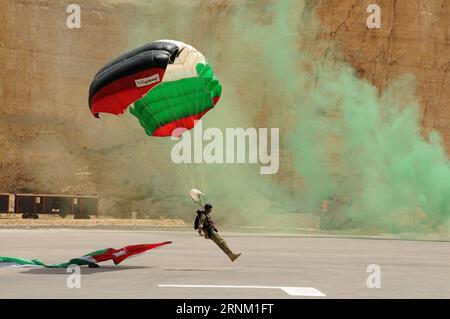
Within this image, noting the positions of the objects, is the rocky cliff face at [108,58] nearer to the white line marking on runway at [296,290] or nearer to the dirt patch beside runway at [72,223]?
the dirt patch beside runway at [72,223]

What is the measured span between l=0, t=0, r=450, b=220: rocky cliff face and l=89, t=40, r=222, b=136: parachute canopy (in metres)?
56.9

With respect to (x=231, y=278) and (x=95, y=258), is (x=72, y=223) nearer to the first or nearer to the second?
(x=95, y=258)

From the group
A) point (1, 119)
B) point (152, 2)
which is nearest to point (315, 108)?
point (152, 2)

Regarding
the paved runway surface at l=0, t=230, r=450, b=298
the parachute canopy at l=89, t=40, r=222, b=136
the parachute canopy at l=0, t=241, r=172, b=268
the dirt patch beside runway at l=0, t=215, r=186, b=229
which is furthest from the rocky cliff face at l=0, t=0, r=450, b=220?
the parachute canopy at l=0, t=241, r=172, b=268

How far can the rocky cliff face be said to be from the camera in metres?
77.8

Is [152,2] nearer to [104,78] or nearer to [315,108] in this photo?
[315,108]

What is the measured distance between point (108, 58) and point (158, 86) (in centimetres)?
6708

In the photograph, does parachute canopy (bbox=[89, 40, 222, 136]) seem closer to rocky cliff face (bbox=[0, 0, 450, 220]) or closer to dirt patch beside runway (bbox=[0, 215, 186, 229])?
dirt patch beside runway (bbox=[0, 215, 186, 229])

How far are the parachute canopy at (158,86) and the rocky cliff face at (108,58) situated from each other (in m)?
56.9

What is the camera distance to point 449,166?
61625mm

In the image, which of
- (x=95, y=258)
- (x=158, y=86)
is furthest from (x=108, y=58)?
(x=95, y=258)

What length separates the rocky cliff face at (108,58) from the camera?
77.8 m

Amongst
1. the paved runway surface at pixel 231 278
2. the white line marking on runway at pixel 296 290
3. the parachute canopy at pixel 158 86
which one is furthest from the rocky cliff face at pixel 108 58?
the white line marking on runway at pixel 296 290

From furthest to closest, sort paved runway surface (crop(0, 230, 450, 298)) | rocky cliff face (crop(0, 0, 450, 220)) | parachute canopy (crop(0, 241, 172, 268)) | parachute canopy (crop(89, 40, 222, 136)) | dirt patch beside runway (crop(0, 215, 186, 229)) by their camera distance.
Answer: rocky cliff face (crop(0, 0, 450, 220)), dirt patch beside runway (crop(0, 215, 186, 229)), parachute canopy (crop(0, 241, 172, 268)), parachute canopy (crop(89, 40, 222, 136)), paved runway surface (crop(0, 230, 450, 298))
